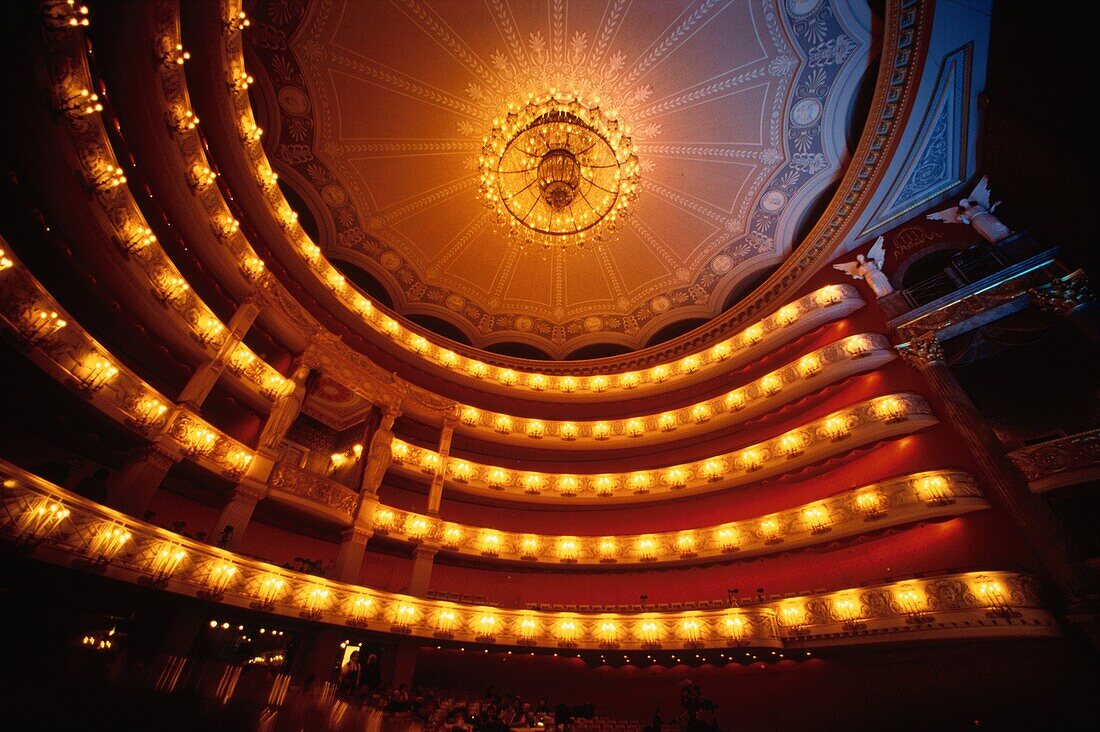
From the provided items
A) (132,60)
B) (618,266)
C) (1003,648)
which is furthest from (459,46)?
(1003,648)

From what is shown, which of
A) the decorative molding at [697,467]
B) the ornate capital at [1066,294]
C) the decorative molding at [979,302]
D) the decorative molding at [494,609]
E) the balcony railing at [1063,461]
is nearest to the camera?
the decorative molding at [494,609]

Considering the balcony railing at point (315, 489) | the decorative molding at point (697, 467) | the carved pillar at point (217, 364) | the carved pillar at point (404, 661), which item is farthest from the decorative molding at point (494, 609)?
the decorative molding at point (697, 467)

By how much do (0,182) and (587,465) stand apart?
19.5m

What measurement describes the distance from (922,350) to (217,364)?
71.6ft

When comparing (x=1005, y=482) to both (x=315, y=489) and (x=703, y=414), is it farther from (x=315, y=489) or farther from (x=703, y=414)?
(x=315, y=489)

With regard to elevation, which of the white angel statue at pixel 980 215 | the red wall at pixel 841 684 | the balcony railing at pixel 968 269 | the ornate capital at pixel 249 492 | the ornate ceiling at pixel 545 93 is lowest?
the red wall at pixel 841 684

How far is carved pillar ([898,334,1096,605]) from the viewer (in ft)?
30.9

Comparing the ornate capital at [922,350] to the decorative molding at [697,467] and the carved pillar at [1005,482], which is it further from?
the decorative molding at [697,467]

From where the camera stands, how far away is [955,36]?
13352 millimetres

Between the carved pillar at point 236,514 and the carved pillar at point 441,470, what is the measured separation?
5.89m

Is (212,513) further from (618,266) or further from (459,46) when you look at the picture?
(618,266)

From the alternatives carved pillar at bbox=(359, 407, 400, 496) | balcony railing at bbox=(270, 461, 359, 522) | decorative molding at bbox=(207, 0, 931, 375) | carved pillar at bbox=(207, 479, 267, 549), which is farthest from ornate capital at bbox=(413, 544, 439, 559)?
decorative molding at bbox=(207, 0, 931, 375)

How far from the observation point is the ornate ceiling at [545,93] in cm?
1495

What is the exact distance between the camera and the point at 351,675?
39.2 ft
